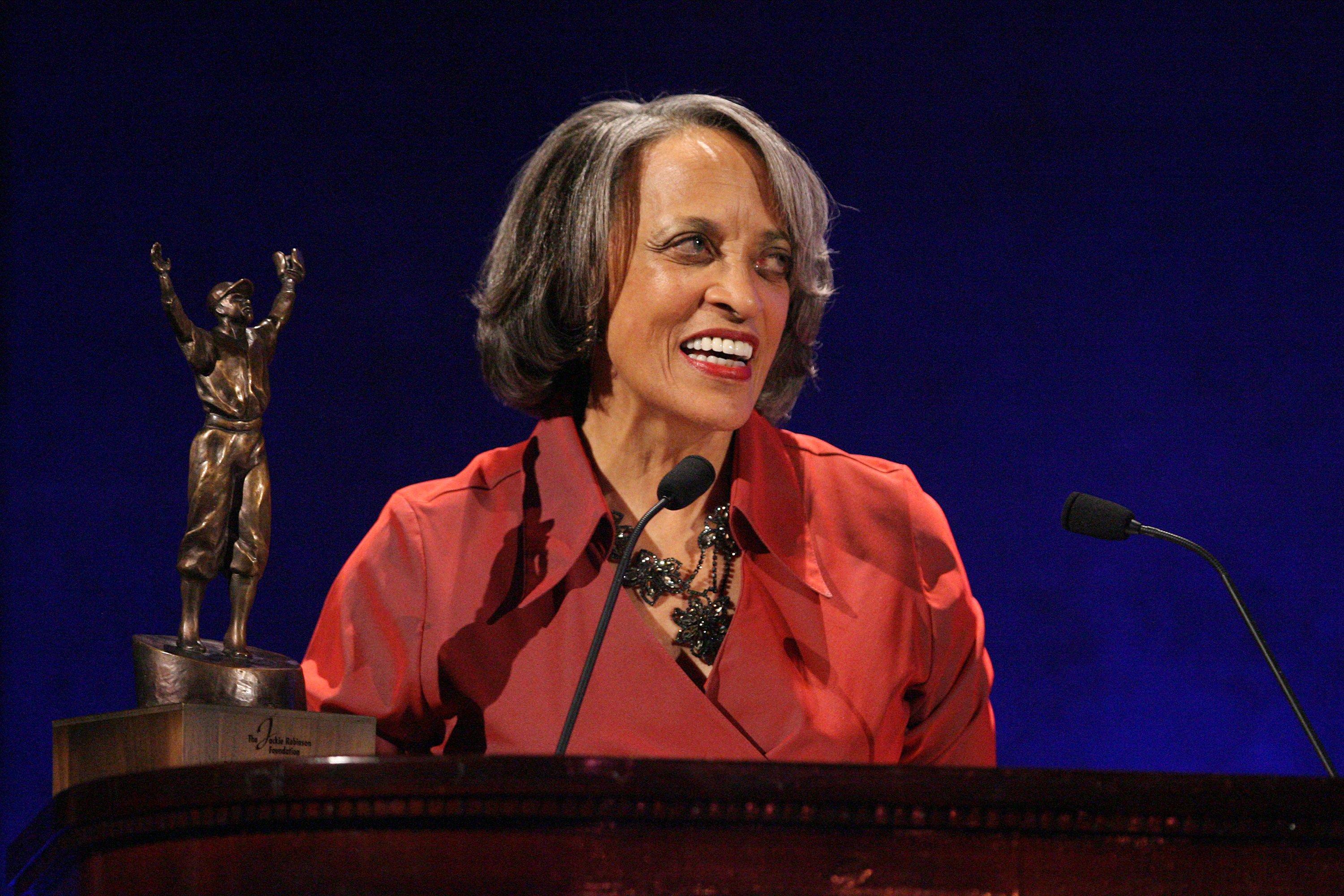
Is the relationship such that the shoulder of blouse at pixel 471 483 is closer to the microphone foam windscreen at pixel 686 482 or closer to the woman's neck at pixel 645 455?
the woman's neck at pixel 645 455

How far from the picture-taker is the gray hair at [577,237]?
7.00 feet

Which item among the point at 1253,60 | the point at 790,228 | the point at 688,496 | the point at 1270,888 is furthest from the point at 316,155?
the point at 1270,888

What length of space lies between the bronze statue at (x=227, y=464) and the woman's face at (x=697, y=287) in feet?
1.85

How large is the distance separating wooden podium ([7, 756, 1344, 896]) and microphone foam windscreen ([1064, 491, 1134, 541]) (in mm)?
614

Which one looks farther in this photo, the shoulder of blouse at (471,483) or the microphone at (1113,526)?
the shoulder of blouse at (471,483)

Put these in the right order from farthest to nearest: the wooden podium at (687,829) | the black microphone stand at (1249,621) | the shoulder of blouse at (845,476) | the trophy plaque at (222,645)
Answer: the shoulder of blouse at (845,476)
the black microphone stand at (1249,621)
the trophy plaque at (222,645)
the wooden podium at (687,829)

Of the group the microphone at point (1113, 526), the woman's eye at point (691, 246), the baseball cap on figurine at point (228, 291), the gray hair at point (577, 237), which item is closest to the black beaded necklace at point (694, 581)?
the gray hair at point (577, 237)

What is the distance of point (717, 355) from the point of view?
210 centimetres

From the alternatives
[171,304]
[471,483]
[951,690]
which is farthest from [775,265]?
[171,304]

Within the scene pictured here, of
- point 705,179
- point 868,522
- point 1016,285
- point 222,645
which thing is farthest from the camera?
point 1016,285

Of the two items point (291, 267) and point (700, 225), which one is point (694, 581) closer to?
point (700, 225)

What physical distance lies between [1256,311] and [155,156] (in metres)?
2.08

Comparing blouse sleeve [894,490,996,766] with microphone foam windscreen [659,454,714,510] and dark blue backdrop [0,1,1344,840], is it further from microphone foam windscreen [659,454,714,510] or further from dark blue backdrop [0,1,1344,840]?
dark blue backdrop [0,1,1344,840]

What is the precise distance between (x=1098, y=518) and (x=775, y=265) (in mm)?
646
